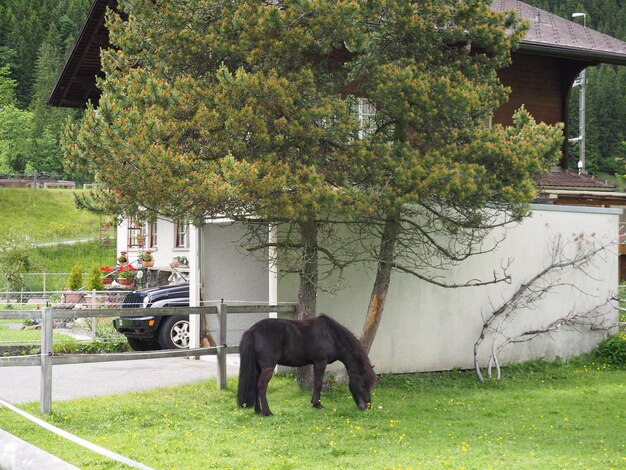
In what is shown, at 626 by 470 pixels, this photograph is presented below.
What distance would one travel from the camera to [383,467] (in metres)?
8.11

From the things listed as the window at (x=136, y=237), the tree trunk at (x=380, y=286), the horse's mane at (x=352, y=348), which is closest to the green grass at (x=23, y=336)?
the window at (x=136, y=237)

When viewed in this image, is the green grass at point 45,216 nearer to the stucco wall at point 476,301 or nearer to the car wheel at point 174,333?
the car wheel at point 174,333

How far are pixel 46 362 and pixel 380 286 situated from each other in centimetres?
491

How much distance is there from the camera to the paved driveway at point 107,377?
1227 centimetres

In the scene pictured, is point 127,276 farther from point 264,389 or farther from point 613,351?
point 264,389

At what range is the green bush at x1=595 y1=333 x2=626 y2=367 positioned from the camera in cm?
1641

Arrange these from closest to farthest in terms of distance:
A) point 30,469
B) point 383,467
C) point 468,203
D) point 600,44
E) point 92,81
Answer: point 30,469
point 383,467
point 468,203
point 600,44
point 92,81

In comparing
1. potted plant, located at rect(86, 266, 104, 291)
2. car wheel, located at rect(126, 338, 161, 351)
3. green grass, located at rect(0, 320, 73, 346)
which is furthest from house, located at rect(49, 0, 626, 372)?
potted plant, located at rect(86, 266, 104, 291)

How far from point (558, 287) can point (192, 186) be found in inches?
342

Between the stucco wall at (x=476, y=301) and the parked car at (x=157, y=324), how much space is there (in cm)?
369

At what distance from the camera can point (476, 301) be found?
15.5 metres

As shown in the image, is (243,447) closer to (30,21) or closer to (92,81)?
(92,81)

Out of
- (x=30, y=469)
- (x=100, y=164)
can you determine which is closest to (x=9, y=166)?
(x=100, y=164)

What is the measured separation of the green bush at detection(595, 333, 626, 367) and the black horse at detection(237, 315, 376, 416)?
22.6 ft
